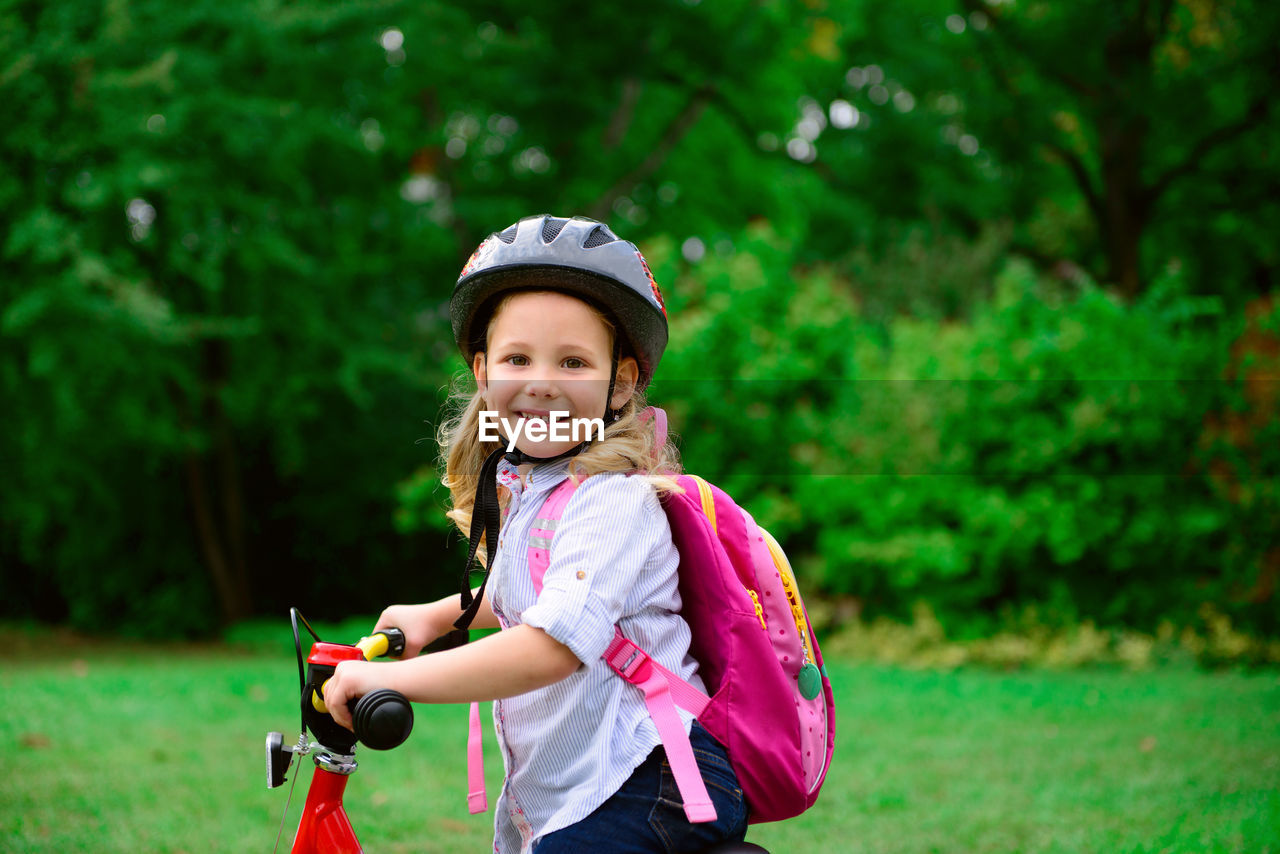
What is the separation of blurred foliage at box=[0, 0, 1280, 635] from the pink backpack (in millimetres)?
6582

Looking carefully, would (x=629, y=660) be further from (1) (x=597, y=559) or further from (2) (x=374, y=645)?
(2) (x=374, y=645)

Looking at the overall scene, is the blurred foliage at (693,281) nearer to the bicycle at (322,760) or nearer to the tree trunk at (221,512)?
the tree trunk at (221,512)

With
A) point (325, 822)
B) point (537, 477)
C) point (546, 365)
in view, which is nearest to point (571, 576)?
point (537, 477)

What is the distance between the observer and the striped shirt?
6.54 ft

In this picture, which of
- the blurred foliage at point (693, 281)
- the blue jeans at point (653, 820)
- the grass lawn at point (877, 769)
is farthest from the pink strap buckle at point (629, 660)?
the blurred foliage at point (693, 281)

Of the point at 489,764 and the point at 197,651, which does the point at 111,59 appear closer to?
the point at 197,651

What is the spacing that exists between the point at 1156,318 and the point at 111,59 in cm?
1035

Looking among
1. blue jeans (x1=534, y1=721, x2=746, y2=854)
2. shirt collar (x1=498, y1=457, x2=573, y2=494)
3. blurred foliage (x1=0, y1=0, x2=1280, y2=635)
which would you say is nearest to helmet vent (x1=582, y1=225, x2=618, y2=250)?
shirt collar (x1=498, y1=457, x2=573, y2=494)

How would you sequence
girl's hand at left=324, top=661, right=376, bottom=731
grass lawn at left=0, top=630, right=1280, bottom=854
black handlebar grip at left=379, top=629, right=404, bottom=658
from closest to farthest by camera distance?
1. girl's hand at left=324, top=661, right=376, bottom=731
2. black handlebar grip at left=379, top=629, right=404, bottom=658
3. grass lawn at left=0, top=630, right=1280, bottom=854

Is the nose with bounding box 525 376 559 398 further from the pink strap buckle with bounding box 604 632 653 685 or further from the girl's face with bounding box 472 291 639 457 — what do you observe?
the pink strap buckle with bounding box 604 632 653 685

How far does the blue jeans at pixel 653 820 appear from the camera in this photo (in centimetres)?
203

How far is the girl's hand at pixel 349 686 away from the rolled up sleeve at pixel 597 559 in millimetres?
277

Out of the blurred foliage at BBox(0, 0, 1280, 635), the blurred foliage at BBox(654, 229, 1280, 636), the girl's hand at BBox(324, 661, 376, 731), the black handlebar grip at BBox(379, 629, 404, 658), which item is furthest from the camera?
the blurred foliage at BBox(0, 0, 1280, 635)

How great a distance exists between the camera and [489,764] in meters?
6.27
